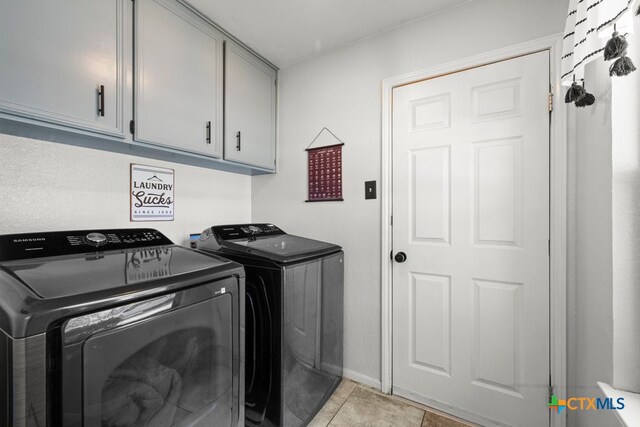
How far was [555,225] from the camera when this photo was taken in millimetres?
1423

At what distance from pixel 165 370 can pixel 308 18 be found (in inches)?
81.3

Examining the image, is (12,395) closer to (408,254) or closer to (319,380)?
(319,380)

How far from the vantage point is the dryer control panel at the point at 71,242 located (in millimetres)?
1057

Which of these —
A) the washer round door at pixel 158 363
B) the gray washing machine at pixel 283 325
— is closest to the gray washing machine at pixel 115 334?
the washer round door at pixel 158 363

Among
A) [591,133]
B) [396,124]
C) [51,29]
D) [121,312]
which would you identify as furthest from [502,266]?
[51,29]

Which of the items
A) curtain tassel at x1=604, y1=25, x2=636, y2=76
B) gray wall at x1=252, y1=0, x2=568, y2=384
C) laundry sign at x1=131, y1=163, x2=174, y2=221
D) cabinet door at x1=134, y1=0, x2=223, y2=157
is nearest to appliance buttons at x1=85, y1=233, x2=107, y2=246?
laundry sign at x1=131, y1=163, x2=174, y2=221

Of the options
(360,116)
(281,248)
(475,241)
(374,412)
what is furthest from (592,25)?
(374,412)

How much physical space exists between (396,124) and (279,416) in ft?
6.28

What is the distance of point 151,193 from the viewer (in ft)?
5.87

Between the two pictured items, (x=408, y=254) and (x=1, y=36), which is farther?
(x=408, y=254)

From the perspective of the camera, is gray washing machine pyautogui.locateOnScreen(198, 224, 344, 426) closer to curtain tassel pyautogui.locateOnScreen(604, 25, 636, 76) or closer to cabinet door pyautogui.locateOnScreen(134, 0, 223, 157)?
cabinet door pyautogui.locateOnScreen(134, 0, 223, 157)

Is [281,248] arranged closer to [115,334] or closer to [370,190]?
[370,190]

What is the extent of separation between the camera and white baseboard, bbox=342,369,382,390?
193cm

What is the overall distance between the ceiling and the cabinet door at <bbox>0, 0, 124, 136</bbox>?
0.61 metres
